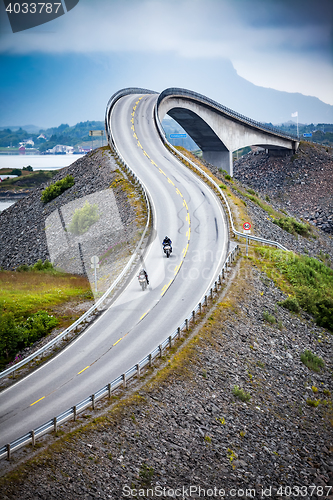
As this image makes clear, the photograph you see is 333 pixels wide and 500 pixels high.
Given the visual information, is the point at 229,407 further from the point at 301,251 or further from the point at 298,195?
the point at 298,195

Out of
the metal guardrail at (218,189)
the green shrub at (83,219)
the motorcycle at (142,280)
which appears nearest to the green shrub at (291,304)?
the metal guardrail at (218,189)

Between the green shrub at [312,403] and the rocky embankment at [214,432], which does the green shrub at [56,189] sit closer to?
the rocky embankment at [214,432]

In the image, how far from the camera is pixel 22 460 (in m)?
13.9

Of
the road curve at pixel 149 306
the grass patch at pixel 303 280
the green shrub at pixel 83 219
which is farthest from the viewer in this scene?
the green shrub at pixel 83 219

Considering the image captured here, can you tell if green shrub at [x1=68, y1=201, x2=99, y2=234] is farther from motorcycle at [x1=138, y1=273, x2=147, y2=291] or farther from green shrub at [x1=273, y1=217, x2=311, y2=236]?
green shrub at [x1=273, y1=217, x2=311, y2=236]

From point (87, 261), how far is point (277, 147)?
70585mm

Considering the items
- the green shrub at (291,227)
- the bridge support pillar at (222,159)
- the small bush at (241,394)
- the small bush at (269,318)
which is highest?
the bridge support pillar at (222,159)

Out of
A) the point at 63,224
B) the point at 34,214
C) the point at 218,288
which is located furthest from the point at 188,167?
the point at 218,288

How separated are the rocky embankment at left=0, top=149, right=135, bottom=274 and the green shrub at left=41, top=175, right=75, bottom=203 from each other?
0.85m

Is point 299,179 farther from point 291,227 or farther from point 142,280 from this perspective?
point 142,280

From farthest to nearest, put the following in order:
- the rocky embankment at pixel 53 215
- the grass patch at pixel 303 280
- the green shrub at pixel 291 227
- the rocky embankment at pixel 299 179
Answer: the rocky embankment at pixel 299 179 < the green shrub at pixel 291 227 < the rocky embankment at pixel 53 215 < the grass patch at pixel 303 280

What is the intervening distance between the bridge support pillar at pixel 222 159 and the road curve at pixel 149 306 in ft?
94.8

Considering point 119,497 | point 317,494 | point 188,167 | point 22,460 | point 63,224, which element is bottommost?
point 317,494

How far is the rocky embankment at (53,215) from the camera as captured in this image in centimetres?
4462
